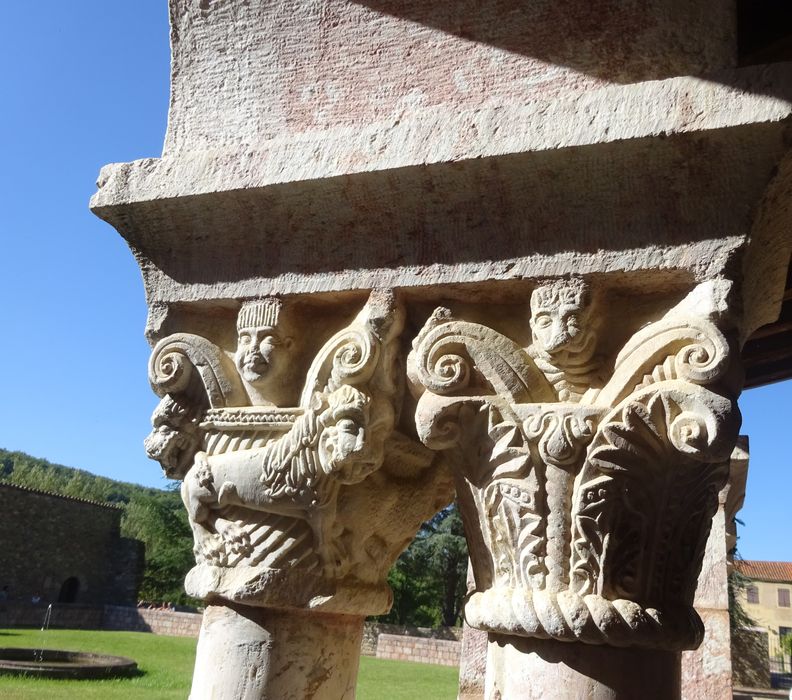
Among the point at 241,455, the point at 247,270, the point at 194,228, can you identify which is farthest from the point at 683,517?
the point at 194,228

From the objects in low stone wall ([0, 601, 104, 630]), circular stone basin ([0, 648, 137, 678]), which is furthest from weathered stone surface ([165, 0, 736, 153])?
low stone wall ([0, 601, 104, 630])

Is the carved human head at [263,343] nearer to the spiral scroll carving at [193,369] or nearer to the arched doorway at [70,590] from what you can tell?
the spiral scroll carving at [193,369]

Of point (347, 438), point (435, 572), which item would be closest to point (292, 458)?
point (347, 438)

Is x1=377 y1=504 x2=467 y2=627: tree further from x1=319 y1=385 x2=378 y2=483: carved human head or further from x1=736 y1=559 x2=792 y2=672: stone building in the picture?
x1=736 y1=559 x2=792 y2=672: stone building

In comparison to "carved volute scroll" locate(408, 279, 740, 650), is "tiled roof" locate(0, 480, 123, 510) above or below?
above

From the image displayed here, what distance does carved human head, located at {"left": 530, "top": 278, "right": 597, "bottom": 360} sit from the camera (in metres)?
1.66

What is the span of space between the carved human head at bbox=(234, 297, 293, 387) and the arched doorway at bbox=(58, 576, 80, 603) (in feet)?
79.5

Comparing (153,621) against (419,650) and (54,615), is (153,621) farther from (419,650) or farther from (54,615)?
(419,650)

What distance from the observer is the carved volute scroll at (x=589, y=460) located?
1.50m

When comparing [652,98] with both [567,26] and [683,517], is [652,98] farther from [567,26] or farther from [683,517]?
[683,517]

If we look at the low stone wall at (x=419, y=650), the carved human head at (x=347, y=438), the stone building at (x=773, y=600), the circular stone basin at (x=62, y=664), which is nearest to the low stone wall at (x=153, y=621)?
the low stone wall at (x=419, y=650)

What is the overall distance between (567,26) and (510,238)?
20.6 inches

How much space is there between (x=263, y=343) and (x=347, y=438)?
393mm

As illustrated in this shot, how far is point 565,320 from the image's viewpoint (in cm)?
166
